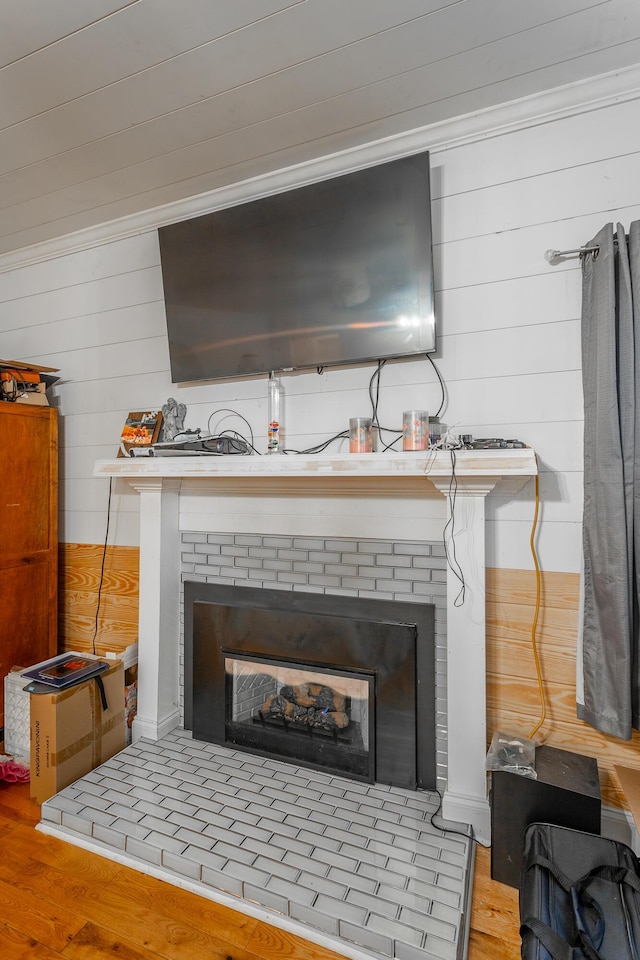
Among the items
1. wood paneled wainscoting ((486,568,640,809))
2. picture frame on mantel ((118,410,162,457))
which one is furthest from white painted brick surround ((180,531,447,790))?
picture frame on mantel ((118,410,162,457))

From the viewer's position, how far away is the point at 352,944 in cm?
129

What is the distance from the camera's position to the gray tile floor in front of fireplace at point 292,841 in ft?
4.30

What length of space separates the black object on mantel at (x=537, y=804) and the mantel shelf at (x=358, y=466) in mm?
876

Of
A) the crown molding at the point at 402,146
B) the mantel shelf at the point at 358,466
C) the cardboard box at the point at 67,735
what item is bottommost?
the cardboard box at the point at 67,735

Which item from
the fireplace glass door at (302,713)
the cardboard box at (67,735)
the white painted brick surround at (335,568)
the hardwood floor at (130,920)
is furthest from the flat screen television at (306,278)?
the hardwood floor at (130,920)

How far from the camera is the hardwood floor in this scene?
4.20 ft

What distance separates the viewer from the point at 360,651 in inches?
74.9

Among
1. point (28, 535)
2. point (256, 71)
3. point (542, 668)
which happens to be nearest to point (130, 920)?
point (542, 668)

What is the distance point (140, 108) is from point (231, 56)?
41cm

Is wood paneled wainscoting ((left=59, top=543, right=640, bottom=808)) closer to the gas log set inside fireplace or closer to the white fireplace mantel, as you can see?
the white fireplace mantel

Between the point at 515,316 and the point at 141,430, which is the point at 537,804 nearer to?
the point at 515,316

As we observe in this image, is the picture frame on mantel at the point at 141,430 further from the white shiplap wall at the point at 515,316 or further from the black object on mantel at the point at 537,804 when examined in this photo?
the black object on mantel at the point at 537,804

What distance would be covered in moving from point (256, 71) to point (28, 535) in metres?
2.19

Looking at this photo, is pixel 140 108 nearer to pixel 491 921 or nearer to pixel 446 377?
pixel 446 377
